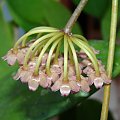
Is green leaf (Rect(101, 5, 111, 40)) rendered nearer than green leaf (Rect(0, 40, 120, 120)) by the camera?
No

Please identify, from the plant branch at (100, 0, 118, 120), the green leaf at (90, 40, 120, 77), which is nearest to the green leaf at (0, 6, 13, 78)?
the green leaf at (90, 40, 120, 77)

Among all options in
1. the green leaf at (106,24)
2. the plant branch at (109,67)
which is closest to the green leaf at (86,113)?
the green leaf at (106,24)

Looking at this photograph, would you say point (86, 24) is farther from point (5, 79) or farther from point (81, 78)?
point (81, 78)

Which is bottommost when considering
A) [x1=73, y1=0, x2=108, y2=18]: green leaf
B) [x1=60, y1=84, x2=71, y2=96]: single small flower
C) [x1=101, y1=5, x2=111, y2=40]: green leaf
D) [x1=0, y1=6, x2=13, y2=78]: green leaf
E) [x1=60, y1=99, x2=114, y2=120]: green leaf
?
[x1=60, y1=99, x2=114, y2=120]: green leaf

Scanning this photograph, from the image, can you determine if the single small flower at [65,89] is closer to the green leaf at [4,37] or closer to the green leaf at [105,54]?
the green leaf at [105,54]

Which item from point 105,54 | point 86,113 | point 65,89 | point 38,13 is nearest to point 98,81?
point 65,89

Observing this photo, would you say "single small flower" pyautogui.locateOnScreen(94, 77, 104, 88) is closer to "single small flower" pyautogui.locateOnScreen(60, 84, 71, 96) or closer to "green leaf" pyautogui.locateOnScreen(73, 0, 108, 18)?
"single small flower" pyautogui.locateOnScreen(60, 84, 71, 96)

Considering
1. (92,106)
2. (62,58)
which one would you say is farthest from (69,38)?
(92,106)
